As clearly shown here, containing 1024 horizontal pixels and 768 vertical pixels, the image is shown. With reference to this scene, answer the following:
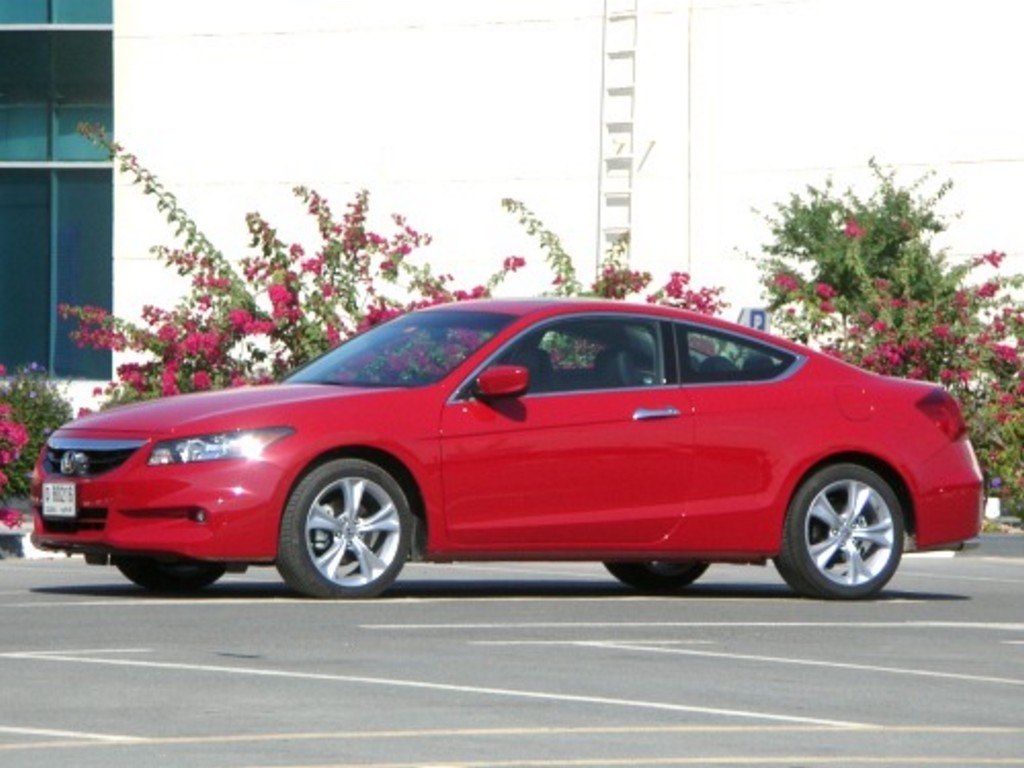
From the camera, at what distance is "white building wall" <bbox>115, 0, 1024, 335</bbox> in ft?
114

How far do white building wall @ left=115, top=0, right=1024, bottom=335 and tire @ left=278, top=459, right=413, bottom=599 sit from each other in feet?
63.9

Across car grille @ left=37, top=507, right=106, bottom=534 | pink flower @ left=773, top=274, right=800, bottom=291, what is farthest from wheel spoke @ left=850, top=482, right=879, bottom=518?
pink flower @ left=773, top=274, right=800, bottom=291

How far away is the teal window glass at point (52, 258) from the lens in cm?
3944

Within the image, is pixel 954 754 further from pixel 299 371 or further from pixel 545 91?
pixel 545 91

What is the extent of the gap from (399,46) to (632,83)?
338cm

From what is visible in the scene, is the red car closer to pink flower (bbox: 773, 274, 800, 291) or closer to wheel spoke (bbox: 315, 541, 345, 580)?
wheel spoke (bbox: 315, 541, 345, 580)

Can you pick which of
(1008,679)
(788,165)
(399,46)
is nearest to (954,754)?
(1008,679)

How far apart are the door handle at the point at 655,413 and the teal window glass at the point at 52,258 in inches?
921

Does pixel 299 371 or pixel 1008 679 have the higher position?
pixel 299 371

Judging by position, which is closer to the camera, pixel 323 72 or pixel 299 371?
pixel 299 371

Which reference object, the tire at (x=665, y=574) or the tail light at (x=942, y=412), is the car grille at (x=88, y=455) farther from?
the tail light at (x=942, y=412)

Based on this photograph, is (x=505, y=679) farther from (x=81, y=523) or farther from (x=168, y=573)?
(x=168, y=573)

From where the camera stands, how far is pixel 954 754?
972 centimetres

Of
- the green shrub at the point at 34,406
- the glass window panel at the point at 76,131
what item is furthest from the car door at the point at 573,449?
the glass window panel at the point at 76,131
